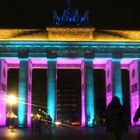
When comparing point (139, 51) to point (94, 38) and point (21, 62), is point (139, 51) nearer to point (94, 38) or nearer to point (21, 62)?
point (94, 38)

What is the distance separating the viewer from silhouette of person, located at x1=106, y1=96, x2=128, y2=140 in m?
16.3

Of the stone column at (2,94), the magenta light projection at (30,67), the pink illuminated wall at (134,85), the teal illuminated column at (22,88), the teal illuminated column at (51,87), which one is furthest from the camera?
the pink illuminated wall at (134,85)

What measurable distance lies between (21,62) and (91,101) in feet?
40.5

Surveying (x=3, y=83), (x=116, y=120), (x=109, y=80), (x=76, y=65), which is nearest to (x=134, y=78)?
(x=109, y=80)

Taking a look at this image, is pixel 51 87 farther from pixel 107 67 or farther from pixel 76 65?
pixel 107 67

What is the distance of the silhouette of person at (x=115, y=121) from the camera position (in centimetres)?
1628

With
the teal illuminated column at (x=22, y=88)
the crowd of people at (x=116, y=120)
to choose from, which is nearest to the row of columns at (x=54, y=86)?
the teal illuminated column at (x=22, y=88)

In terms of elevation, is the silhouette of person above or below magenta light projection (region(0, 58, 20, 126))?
below

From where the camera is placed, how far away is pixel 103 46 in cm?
6738

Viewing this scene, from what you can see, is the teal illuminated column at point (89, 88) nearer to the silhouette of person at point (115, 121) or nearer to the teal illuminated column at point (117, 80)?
the teal illuminated column at point (117, 80)

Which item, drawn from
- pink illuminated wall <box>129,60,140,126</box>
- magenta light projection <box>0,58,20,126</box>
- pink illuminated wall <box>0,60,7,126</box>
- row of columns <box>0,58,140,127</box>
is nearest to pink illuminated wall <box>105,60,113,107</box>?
row of columns <box>0,58,140,127</box>

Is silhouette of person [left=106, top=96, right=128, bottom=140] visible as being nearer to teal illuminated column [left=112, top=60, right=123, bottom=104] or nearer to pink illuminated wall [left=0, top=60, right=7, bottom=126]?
pink illuminated wall [left=0, top=60, right=7, bottom=126]

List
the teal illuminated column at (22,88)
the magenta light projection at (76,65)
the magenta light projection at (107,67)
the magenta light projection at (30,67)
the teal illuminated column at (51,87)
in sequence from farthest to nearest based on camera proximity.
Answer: the magenta light projection at (107,67) → the magenta light projection at (76,65) → the magenta light projection at (30,67) → the teal illuminated column at (51,87) → the teal illuminated column at (22,88)

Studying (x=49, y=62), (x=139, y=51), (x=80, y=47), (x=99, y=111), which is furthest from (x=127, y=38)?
(x=99, y=111)
